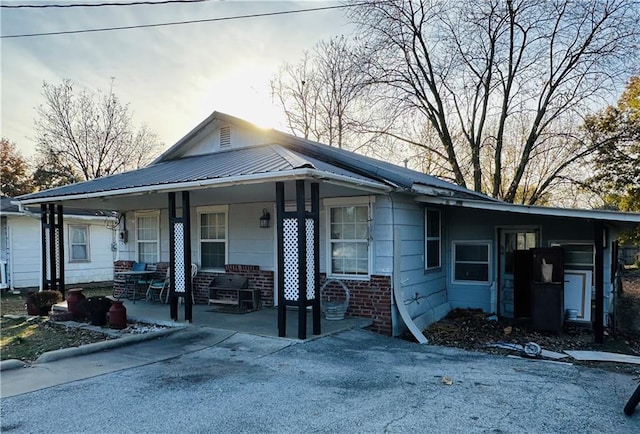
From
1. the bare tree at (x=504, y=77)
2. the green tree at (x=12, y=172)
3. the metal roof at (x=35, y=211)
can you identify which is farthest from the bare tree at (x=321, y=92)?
the green tree at (x=12, y=172)

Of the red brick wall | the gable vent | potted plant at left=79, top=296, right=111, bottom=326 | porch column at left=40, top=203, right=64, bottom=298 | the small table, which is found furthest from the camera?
the small table

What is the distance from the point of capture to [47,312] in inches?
385

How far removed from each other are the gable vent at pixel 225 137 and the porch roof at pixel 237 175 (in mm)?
239

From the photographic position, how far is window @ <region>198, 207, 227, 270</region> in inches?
420

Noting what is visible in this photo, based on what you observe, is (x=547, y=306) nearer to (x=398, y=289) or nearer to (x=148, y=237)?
(x=398, y=289)

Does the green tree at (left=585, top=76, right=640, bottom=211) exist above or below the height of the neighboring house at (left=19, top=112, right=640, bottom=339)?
above

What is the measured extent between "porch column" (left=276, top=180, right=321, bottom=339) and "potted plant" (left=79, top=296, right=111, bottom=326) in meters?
3.71

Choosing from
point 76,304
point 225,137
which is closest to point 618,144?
point 225,137

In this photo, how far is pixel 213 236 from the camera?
426 inches

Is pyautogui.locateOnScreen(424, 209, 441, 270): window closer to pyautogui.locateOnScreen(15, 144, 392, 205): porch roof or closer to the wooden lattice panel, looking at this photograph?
pyautogui.locateOnScreen(15, 144, 392, 205): porch roof

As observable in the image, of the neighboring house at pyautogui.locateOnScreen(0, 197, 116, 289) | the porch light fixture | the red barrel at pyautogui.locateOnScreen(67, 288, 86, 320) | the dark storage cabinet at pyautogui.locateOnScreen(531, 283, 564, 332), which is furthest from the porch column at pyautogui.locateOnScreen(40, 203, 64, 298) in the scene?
the dark storage cabinet at pyautogui.locateOnScreen(531, 283, 564, 332)

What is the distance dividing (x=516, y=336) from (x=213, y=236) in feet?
22.9

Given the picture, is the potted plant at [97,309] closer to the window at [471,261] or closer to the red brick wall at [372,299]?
the red brick wall at [372,299]

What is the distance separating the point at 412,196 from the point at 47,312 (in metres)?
8.24
